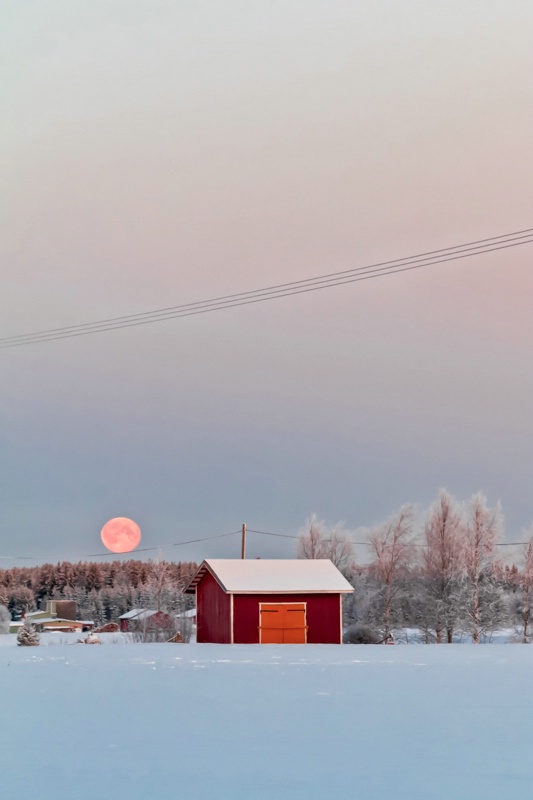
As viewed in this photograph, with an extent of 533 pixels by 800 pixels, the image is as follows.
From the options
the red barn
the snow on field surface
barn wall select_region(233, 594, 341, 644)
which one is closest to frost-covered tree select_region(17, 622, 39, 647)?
the red barn

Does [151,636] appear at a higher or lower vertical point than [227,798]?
lower

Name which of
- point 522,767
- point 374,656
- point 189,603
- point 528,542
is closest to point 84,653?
point 374,656

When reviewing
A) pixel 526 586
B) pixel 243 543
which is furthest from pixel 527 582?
pixel 243 543

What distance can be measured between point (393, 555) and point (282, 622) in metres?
22.6

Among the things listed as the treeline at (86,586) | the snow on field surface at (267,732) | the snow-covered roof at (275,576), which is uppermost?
the snow-covered roof at (275,576)

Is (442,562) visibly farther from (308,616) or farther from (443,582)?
(308,616)

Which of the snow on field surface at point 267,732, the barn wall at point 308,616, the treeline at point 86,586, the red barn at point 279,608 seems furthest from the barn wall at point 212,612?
the treeline at point 86,586

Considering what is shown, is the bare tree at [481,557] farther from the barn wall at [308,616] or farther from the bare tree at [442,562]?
the barn wall at [308,616]

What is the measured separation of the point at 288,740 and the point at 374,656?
13911mm

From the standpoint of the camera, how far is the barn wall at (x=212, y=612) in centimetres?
3225

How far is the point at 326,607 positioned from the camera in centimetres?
3209

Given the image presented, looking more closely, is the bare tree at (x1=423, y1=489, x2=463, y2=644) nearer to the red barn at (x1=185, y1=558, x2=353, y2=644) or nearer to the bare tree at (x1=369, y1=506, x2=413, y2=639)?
the bare tree at (x1=369, y1=506, x2=413, y2=639)

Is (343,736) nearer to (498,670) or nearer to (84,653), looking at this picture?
(498,670)

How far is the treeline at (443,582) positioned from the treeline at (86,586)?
49459 mm
